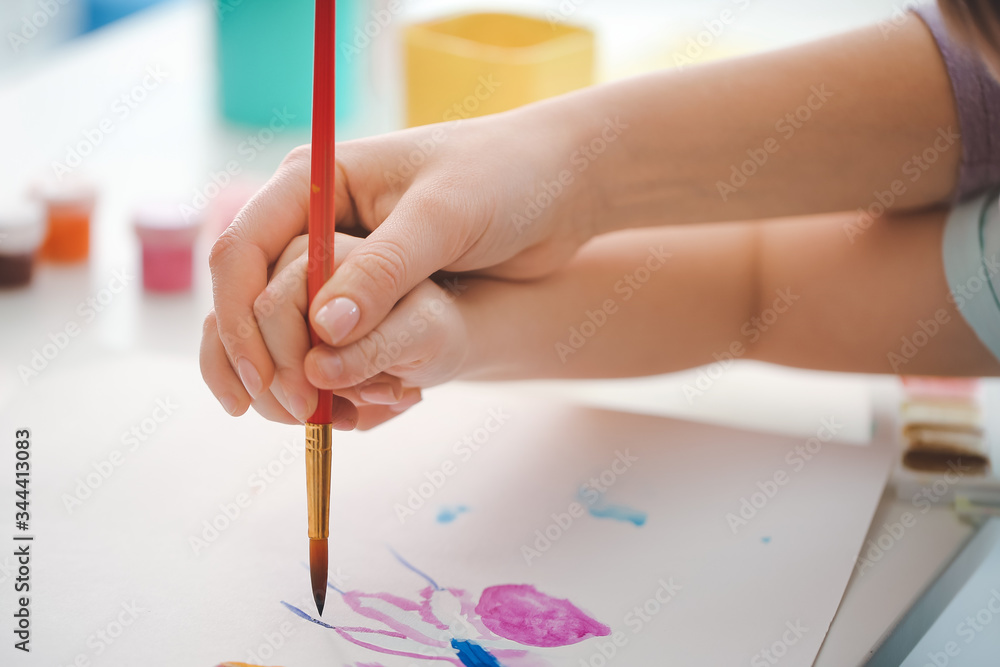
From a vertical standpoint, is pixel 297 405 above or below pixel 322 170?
below

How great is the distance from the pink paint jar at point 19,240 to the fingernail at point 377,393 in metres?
0.42

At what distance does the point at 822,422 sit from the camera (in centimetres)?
71

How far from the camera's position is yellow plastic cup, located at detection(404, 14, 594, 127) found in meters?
0.92

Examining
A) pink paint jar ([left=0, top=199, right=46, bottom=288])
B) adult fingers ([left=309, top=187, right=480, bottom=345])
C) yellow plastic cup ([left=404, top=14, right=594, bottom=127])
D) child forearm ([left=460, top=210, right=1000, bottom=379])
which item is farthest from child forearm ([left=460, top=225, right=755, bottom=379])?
pink paint jar ([left=0, top=199, right=46, bottom=288])

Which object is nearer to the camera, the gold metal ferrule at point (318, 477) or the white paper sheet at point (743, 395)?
the gold metal ferrule at point (318, 477)

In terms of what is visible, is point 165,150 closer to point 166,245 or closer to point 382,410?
point 166,245

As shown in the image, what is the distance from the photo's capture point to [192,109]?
1.20 metres

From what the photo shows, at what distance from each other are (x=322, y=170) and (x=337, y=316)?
0.22ft

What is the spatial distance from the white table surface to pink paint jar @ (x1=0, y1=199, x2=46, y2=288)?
0.02 meters

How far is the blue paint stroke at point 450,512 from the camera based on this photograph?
0.59m

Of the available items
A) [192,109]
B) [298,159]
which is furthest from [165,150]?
[298,159]

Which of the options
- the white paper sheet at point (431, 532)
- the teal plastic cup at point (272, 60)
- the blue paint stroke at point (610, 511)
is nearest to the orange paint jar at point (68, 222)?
the white paper sheet at point (431, 532)

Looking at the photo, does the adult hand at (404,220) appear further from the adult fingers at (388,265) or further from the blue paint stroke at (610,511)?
the blue paint stroke at (610,511)

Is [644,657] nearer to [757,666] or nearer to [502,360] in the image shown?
[757,666]
